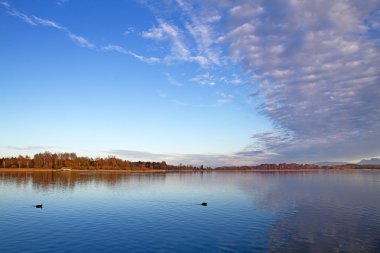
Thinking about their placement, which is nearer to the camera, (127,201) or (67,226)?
(67,226)

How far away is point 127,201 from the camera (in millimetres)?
70750

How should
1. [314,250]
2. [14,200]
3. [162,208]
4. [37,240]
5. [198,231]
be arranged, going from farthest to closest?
[14,200], [162,208], [198,231], [37,240], [314,250]

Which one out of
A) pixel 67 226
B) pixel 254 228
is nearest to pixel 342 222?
pixel 254 228

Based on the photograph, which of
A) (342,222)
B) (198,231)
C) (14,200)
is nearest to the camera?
(198,231)

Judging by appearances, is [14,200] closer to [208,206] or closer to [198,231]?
[208,206]

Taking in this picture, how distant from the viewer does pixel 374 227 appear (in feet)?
145

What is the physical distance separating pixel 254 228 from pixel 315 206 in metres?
27.2

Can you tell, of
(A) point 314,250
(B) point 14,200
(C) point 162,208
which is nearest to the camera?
(A) point 314,250

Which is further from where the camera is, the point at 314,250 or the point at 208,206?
the point at 208,206

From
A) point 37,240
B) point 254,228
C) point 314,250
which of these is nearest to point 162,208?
point 254,228

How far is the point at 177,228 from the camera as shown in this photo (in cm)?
4347

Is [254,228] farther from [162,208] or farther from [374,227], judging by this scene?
[162,208]

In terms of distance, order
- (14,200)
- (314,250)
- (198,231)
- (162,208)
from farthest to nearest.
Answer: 1. (14,200)
2. (162,208)
3. (198,231)
4. (314,250)

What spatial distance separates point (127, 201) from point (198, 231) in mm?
32662
